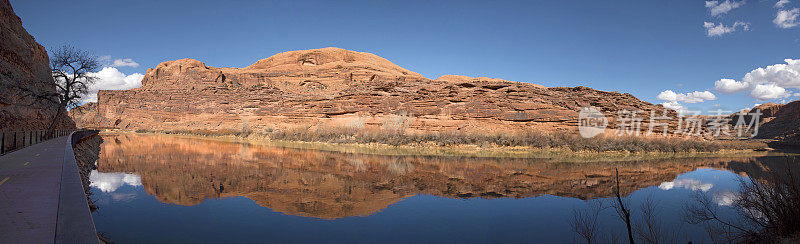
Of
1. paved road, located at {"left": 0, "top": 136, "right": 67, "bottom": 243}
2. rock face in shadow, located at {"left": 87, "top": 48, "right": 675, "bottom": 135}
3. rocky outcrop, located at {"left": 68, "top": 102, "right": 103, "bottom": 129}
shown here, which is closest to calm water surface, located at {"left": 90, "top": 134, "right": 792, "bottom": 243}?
paved road, located at {"left": 0, "top": 136, "right": 67, "bottom": 243}

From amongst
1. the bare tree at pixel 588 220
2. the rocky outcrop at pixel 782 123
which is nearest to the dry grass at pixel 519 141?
the bare tree at pixel 588 220

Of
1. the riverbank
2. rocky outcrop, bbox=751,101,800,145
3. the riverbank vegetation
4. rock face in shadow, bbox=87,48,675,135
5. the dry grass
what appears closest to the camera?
the riverbank

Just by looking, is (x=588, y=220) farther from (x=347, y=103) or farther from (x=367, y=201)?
(x=347, y=103)

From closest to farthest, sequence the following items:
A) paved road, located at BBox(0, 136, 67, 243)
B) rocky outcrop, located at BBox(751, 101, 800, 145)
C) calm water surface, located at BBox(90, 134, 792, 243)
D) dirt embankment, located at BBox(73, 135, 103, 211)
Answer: paved road, located at BBox(0, 136, 67, 243)
calm water surface, located at BBox(90, 134, 792, 243)
dirt embankment, located at BBox(73, 135, 103, 211)
rocky outcrop, located at BBox(751, 101, 800, 145)

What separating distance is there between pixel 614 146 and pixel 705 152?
32.2 feet

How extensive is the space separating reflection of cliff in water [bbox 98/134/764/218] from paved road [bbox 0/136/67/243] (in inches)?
82.2

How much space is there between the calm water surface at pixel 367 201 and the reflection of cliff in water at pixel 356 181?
0.04 m

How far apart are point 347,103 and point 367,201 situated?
24.2 m

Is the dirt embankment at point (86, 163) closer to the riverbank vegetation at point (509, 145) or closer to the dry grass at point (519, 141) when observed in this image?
the riverbank vegetation at point (509, 145)

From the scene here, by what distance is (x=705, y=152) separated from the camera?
82.0ft

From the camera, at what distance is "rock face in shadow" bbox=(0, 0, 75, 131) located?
55.2 feet

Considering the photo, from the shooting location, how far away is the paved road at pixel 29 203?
2982 mm

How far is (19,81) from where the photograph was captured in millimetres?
19000

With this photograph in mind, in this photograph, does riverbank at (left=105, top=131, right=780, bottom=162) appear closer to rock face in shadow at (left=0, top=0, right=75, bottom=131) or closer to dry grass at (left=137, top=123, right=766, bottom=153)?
dry grass at (left=137, top=123, right=766, bottom=153)
